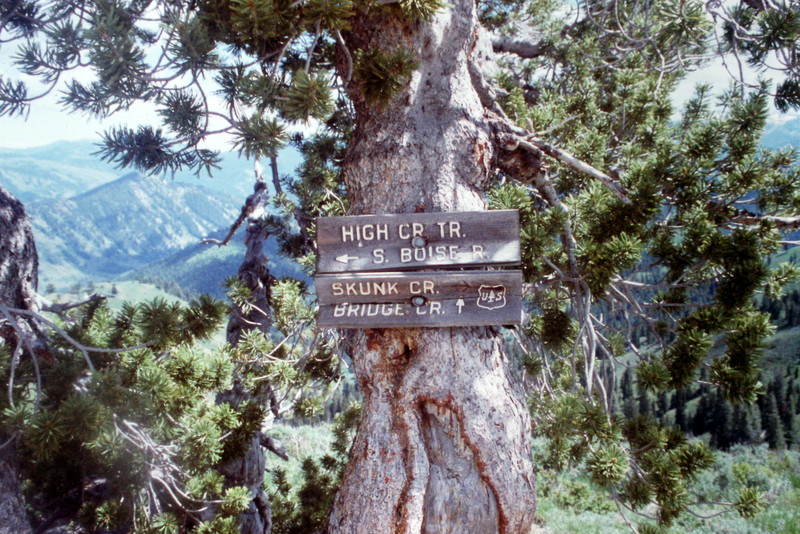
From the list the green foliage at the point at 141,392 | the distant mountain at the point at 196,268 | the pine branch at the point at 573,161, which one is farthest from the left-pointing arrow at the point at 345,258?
the distant mountain at the point at 196,268

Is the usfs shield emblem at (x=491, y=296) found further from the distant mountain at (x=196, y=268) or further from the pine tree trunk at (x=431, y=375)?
the distant mountain at (x=196, y=268)

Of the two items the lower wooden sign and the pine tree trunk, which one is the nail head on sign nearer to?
the lower wooden sign

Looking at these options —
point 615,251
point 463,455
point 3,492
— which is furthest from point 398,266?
point 3,492

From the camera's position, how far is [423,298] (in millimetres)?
1797

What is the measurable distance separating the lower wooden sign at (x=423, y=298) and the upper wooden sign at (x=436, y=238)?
55 millimetres

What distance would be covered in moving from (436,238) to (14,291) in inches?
99.2

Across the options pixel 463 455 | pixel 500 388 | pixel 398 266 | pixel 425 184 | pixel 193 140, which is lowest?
pixel 463 455

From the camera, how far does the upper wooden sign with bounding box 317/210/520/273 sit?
1.80 meters

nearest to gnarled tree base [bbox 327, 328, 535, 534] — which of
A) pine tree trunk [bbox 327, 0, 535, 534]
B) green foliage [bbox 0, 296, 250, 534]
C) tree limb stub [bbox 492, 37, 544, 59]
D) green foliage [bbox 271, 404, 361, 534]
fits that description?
pine tree trunk [bbox 327, 0, 535, 534]

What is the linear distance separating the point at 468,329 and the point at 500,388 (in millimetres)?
256

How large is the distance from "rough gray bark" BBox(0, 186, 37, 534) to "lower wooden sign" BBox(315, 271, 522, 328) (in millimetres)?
1864

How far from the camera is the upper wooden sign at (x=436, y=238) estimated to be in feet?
5.91

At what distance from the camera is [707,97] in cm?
328

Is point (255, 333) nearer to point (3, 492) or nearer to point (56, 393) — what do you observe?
point (56, 393)
